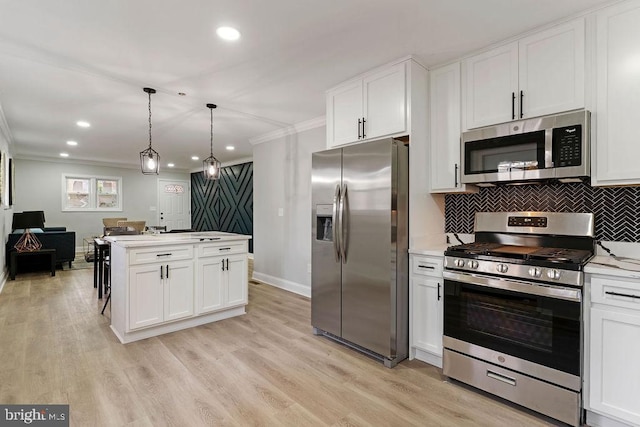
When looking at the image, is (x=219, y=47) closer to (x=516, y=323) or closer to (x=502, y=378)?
(x=516, y=323)

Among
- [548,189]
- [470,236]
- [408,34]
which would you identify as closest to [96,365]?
[470,236]

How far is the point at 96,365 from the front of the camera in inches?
100.0

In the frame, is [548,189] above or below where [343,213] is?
above

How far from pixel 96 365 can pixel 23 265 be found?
4796 mm

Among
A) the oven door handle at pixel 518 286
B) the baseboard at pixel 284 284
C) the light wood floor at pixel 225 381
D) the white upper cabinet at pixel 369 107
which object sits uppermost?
the white upper cabinet at pixel 369 107

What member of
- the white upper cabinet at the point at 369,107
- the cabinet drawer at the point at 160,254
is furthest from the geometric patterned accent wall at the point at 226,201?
the white upper cabinet at the point at 369,107

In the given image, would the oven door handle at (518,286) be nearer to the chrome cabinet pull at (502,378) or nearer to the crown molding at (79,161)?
the chrome cabinet pull at (502,378)

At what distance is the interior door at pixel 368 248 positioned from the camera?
101 inches

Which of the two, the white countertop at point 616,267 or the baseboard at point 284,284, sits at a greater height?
the white countertop at point 616,267

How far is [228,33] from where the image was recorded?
2.33 metres

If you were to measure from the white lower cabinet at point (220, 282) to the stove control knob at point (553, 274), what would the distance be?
9.54 ft

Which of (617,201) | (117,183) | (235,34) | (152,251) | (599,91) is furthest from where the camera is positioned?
(117,183)

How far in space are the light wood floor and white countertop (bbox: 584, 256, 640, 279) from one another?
0.95 m

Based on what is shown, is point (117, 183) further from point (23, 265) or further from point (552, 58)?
point (552, 58)
